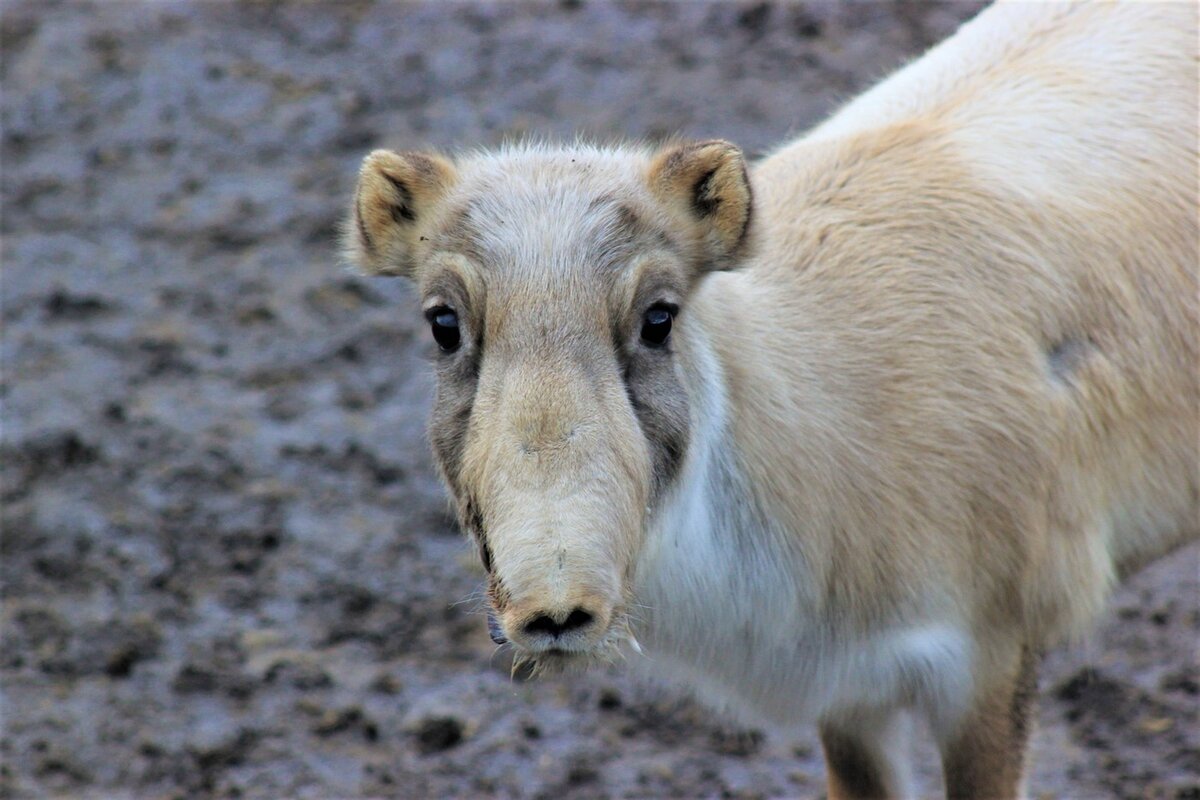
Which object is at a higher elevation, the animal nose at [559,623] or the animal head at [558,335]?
the animal head at [558,335]

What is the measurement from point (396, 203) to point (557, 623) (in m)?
1.47

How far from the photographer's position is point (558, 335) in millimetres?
3828

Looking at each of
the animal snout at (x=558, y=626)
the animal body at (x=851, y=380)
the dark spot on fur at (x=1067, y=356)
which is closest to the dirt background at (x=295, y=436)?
the animal body at (x=851, y=380)

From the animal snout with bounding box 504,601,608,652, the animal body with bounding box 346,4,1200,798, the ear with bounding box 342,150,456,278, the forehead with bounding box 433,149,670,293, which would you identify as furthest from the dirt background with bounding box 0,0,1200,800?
the animal snout with bounding box 504,601,608,652

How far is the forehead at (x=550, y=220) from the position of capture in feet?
12.9

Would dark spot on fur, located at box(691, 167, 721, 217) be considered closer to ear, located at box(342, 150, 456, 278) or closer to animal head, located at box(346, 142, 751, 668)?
animal head, located at box(346, 142, 751, 668)

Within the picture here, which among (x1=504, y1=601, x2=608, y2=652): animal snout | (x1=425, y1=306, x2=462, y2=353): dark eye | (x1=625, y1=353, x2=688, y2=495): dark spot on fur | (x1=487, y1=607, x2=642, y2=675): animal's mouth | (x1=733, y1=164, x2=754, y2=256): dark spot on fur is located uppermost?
(x1=733, y1=164, x2=754, y2=256): dark spot on fur

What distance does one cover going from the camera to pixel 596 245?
397 cm

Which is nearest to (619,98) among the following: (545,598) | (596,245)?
(596,245)

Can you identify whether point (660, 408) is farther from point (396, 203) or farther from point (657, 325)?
point (396, 203)

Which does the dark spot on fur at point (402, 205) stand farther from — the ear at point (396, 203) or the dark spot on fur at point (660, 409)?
the dark spot on fur at point (660, 409)

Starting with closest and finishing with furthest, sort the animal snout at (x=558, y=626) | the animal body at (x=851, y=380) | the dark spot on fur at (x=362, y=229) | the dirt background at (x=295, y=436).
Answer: the animal snout at (x=558, y=626)
the animal body at (x=851, y=380)
the dark spot on fur at (x=362, y=229)
the dirt background at (x=295, y=436)

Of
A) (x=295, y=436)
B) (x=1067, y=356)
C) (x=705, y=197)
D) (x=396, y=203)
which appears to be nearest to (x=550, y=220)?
(x=705, y=197)

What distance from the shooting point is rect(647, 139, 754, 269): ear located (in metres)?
4.22
